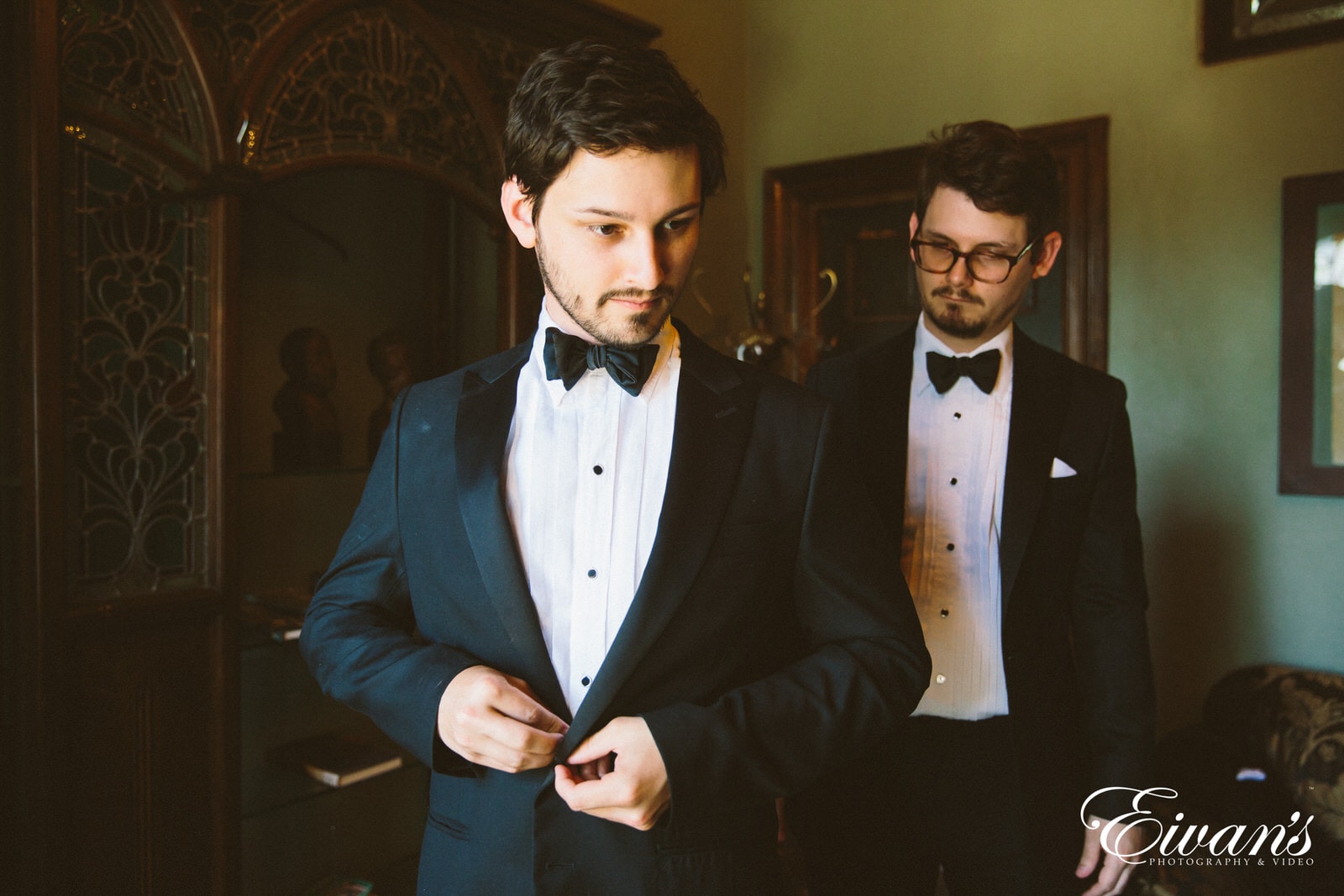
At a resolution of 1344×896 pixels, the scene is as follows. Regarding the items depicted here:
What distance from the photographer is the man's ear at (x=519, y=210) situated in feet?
4.17

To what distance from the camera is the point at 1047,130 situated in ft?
10.7

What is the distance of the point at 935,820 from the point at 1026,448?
2.27 feet

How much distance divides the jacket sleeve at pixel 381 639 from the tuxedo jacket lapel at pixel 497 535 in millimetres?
81

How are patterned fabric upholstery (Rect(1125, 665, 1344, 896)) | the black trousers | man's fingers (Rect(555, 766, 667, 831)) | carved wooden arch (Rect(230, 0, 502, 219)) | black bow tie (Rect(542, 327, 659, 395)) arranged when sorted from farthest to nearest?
patterned fabric upholstery (Rect(1125, 665, 1344, 896)) → carved wooden arch (Rect(230, 0, 502, 219)) → the black trousers → black bow tie (Rect(542, 327, 659, 395)) → man's fingers (Rect(555, 766, 667, 831))

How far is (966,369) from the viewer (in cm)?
185

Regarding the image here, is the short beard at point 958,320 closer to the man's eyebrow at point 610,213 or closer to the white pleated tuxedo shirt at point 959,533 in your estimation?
the white pleated tuxedo shirt at point 959,533

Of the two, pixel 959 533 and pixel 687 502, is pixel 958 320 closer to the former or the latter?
pixel 959 533

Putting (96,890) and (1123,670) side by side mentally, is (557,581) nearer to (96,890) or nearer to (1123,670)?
(1123,670)

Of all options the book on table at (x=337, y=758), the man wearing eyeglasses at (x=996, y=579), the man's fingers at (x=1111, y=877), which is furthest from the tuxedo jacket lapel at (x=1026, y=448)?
the book on table at (x=337, y=758)

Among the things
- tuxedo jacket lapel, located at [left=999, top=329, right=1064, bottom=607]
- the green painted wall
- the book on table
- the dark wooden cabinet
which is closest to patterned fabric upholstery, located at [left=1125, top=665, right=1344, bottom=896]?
the green painted wall

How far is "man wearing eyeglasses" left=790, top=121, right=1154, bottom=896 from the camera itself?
1729 millimetres

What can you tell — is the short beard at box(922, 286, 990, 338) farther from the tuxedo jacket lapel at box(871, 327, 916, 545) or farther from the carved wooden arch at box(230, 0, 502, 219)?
the carved wooden arch at box(230, 0, 502, 219)

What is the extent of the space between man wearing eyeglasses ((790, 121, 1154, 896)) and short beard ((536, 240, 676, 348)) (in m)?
0.77

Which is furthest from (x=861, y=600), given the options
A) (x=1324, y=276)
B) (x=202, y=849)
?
(x=1324, y=276)
